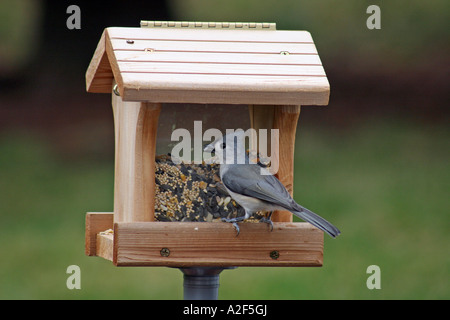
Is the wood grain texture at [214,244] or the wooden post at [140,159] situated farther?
the wooden post at [140,159]

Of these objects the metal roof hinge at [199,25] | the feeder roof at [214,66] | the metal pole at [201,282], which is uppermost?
the metal roof hinge at [199,25]

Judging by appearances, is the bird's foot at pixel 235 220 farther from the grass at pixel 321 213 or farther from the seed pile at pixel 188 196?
the grass at pixel 321 213

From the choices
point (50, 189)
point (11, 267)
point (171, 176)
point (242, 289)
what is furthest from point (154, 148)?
point (50, 189)

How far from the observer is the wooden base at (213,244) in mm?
2641

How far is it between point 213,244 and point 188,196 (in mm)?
260

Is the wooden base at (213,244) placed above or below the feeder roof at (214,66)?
below

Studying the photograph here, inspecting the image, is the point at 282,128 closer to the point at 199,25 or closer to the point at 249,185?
the point at 249,185

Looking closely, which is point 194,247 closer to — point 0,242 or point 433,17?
point 0,242

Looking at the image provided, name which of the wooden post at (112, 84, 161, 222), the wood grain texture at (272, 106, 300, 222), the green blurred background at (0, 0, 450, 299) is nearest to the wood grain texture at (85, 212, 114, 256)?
the wooden post at (112, 84, 161, 222)

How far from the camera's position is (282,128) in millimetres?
2936

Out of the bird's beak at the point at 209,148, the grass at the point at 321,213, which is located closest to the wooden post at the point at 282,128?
the bird's beak at the point at 209,148

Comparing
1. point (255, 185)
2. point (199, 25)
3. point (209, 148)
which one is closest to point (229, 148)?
point (209, 148)

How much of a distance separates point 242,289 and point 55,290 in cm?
121

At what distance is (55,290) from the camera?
5.43 metres
